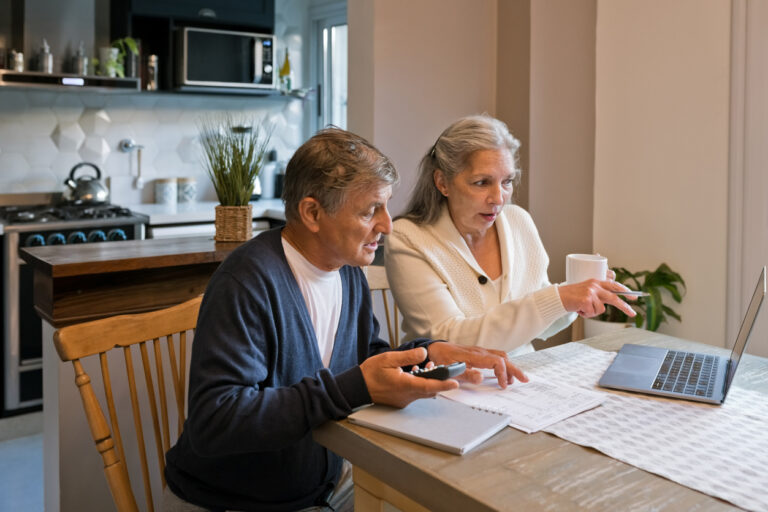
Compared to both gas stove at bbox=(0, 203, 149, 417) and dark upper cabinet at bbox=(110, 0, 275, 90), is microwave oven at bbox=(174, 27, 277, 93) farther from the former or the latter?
gas stove at bbox=(0, 203, 149, 417)

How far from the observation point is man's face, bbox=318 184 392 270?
1458mm

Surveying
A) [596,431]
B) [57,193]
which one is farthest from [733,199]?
[57,193]

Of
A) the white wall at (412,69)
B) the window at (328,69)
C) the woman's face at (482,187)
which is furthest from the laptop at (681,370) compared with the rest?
the window at (328,69)

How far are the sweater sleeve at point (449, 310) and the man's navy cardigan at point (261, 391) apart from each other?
28 centimetres

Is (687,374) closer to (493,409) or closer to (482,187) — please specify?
(493,409)

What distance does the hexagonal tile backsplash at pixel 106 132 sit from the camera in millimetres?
4238

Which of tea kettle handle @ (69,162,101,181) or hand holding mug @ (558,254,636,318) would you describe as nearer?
hand holding mug @ (558,254,636,318)

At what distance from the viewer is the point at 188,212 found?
13.8 ft

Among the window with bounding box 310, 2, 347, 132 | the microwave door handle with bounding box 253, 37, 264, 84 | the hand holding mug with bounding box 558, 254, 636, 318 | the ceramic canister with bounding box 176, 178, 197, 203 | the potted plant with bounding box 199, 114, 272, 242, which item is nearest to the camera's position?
the hand holding mug with bounding box 558, 254, 636, 318

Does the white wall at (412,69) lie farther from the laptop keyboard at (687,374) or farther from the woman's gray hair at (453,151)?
the laptop keyboard at (687,374)

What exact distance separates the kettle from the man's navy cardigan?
3032 millimetres

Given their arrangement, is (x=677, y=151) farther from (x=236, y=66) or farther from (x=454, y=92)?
(x=236, y=66)

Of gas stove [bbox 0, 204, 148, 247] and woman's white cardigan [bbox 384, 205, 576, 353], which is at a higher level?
gas stove [bbox 0, 204, 148, 247]

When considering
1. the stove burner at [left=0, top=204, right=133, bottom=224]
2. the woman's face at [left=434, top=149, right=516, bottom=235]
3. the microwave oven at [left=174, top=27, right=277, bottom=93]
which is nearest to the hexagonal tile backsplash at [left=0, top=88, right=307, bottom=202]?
the stove burner at [left=0, top=204, right=133, bottom=224]
